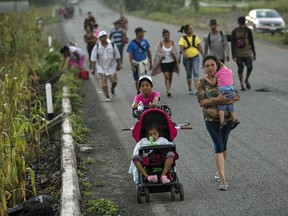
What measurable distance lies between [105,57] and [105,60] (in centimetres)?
10

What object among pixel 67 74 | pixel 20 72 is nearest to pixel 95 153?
pixel 20 72

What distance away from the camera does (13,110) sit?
1266 centimetres

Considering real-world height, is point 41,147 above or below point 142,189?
below

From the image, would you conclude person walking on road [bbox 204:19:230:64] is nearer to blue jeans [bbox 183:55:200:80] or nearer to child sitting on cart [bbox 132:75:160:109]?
blue jeans [bbox 183:55:200:80]

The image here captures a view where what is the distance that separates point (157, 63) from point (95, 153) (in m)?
6.07

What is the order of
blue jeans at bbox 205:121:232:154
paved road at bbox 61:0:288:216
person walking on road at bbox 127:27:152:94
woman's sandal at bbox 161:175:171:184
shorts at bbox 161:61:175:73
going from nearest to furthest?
paved road at bbox 61:0:288:216 → woman's sandal at bbox 161:175:171:184 → blue jeans at bbox 205:121:232:154 → shorts at bbox 161:61:175:73 → person walking on road at bbox 127:27:152:94

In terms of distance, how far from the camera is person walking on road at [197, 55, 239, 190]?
9062mm

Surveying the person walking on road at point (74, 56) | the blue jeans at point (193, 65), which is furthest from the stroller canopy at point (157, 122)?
the person walking on road at point (74, 56)

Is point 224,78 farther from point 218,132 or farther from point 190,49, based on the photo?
point 190,49

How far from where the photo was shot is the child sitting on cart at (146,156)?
8844mm

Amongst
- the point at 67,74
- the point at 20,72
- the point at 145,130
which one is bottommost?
the point at 67,74

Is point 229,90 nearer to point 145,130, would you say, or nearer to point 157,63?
point 145,130

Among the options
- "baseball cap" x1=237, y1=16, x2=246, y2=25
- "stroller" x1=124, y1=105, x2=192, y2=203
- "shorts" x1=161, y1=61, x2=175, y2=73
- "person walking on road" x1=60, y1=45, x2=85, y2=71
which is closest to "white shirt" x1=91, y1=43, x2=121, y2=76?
"shorts" x1=161, y1=61, x2=175, y2=73

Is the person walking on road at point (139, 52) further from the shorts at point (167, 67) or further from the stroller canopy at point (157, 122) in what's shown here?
the stroller canopy at point (157, 122)
